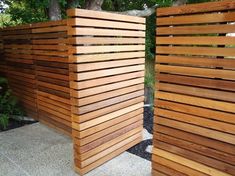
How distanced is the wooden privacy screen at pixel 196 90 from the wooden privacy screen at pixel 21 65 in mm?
3170

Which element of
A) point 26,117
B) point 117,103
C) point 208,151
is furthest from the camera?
point 26,117

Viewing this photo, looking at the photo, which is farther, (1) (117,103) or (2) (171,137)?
(1) (117,103)

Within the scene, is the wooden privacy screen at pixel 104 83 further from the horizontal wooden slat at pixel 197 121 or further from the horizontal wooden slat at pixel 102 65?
the horizontal wooden slat at pixel 197 121

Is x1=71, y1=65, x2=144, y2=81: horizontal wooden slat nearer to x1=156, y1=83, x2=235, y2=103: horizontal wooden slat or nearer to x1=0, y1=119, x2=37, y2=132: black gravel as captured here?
x1=156, y1=83, x2=235, y2=103: horizontal wooden slat

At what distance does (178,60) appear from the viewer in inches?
102

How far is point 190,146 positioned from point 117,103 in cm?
137

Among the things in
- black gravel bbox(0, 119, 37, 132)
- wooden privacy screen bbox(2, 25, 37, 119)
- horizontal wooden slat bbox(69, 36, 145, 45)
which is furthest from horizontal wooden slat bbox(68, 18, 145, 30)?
black gravel bbox(0, 119, 37, 132)

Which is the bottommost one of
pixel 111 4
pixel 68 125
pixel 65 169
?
pixel 65 169

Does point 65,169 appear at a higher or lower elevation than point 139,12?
lower

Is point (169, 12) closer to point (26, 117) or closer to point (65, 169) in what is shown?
point (65, 169)

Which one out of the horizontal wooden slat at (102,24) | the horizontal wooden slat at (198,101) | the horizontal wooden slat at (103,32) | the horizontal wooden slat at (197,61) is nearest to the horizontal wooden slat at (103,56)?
the horizontal wooden slat at (103,32)

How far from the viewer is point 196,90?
8.30 feet

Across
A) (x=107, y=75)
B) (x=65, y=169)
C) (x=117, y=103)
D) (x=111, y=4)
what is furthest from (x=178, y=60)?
(x=111, y=4)

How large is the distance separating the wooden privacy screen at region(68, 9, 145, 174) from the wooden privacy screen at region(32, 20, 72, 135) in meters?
0.98
